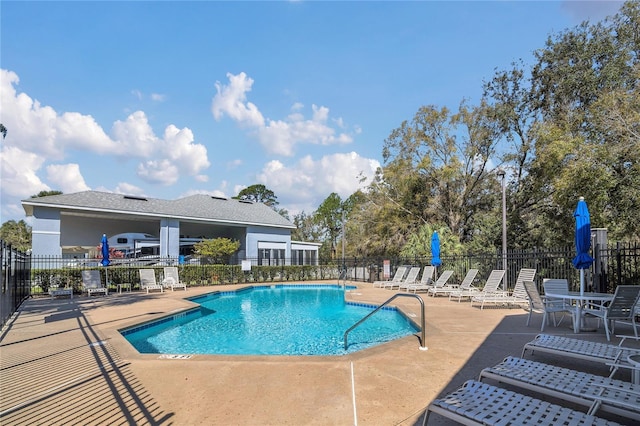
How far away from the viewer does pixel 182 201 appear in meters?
25.7

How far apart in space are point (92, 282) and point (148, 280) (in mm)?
2156

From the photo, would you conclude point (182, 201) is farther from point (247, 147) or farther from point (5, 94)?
point (5, 94)

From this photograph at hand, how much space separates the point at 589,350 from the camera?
160 inches

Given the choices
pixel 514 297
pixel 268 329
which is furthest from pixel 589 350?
pixel 268 329

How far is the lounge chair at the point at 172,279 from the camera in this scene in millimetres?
16062

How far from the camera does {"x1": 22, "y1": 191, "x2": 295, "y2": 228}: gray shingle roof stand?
738 inches

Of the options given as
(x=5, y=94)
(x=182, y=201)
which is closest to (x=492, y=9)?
(x=5, y=94)

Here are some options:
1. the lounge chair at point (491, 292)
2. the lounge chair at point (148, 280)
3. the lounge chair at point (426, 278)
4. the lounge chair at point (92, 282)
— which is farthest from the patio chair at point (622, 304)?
the lounge chair at point (92, 282)

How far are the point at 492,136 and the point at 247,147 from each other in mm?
14996

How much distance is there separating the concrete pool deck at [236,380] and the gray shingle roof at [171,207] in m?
13.5

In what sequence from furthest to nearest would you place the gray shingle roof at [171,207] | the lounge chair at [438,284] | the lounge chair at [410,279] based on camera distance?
the gray shingle roof at [171,207] < the lounge chair at [410,279] < the lounge chair at [438,284]

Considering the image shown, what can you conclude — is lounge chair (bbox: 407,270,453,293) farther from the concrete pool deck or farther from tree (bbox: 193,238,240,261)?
tree (bbox: 193,238,240,261)

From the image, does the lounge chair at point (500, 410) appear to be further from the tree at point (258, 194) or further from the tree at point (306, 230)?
the tree at point (258, 194)

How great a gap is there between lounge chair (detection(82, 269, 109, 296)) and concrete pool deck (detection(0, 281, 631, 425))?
695cm
